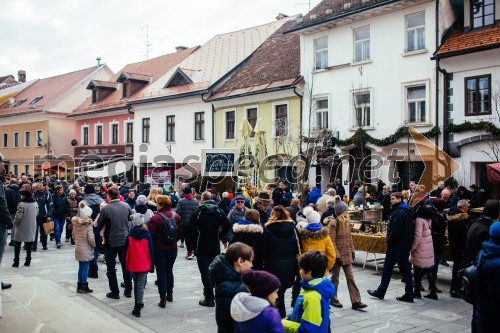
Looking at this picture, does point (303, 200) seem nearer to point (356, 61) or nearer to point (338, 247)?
point (356, 61)

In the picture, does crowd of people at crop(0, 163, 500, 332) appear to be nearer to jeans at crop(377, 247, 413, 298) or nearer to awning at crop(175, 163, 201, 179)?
jeans at crop(377, 247, 413, 298)

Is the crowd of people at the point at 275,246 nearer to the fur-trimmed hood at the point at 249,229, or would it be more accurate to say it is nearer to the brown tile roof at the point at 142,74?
the fur-trimmed hood at the point at 249,229

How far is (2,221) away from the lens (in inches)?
273

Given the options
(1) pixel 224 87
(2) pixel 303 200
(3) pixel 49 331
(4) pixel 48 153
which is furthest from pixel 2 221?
(4) pixel 48 153

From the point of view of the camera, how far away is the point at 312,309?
13.3 ft

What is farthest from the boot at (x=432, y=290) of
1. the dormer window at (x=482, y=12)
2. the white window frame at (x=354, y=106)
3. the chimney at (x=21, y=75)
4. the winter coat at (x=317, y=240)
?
the chimney at (x=21, y=75)

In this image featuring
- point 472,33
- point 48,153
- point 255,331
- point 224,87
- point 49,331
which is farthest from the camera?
point 48,153

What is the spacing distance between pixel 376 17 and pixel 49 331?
18.3 metres

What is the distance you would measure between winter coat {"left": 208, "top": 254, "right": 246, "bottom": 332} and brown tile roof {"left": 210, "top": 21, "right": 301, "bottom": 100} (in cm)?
2033

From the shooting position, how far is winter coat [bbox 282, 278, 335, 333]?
403 centimetres

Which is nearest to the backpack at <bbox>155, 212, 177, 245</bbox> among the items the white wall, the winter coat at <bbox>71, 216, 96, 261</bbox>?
the winter coat at <bbox>71, 216, 96, 261</bbox>

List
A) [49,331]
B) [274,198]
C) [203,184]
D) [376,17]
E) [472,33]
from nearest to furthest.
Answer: [49,331], [274,198], [472,33], [376,17], [203,184]

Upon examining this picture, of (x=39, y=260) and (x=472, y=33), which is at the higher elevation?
(x=472, y=33)

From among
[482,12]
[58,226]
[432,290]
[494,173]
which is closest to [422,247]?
[432,290]
